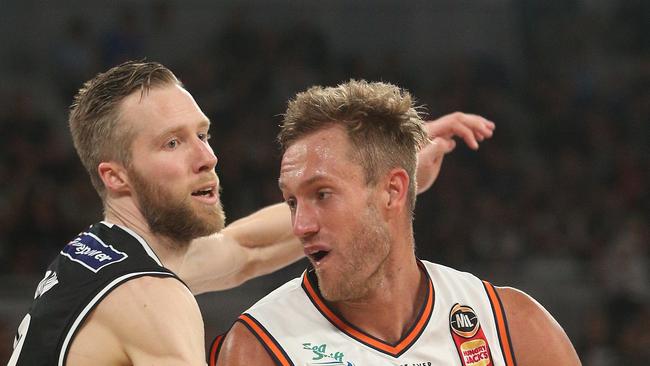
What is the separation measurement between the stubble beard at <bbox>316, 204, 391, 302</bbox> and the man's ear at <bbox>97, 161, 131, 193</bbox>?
683 millimetres

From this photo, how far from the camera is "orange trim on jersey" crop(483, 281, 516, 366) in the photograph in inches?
114

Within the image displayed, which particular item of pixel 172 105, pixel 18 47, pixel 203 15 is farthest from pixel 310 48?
pixel 172 105

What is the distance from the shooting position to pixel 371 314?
2914 mm

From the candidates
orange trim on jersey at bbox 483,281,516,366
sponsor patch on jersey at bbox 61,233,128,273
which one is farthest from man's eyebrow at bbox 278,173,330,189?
orange trim on jersey at bbox 483,281,516,366

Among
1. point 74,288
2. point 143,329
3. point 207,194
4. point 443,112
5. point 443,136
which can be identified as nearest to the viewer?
point 143,329

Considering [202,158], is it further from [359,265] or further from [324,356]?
[324,356]

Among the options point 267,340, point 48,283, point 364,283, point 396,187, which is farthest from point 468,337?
point 48,283

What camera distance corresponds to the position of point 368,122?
287cm

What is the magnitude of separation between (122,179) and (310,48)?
6.94 meters

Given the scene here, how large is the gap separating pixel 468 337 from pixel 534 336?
0.21 m

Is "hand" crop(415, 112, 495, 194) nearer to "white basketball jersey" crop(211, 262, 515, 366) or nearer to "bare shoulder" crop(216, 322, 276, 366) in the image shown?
"white basketball jersey" crop(211, 262, 515, 366)

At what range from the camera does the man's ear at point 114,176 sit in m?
2.95

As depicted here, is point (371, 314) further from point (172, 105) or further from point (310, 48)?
point (310, 48)

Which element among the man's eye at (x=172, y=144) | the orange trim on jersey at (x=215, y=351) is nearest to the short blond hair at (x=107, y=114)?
the man's eye at (x=172, y=144)
